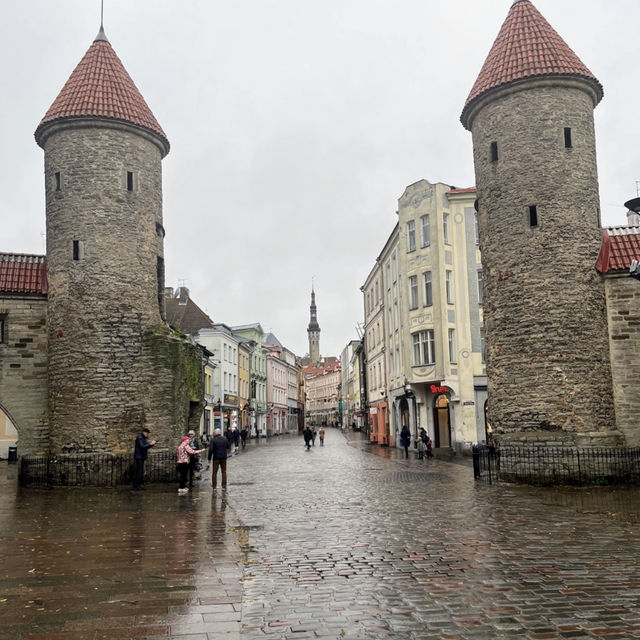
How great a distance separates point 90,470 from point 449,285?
22113 millimetres

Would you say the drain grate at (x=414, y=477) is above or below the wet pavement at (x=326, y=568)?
below

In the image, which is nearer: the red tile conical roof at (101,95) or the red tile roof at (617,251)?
the red tile roof at (617,251)

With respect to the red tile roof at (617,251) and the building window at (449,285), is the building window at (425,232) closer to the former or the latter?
the building window at (449,285)

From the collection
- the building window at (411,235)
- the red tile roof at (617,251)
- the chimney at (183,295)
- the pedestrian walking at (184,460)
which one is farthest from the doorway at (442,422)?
the chimney at (183,295)

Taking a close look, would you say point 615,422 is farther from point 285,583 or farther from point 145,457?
point 285,583

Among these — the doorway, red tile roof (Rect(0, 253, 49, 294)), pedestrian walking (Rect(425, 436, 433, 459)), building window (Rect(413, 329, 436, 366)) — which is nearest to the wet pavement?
red tile roof (Rect(0, 253, 49, 294))

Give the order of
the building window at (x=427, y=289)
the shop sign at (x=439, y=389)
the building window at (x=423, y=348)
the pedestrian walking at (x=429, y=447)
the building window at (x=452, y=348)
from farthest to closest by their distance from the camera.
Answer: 1. the building window at (x=427, y=289)
2. the building window at (x=423, y=348)
3. the building window at (x=452, y=348)
4. the shop sign at (x=439, y=389)
5. the pedestrian walking at (x=429, y=447)

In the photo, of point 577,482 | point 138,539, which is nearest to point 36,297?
point 138,539

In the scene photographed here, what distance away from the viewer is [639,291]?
19.7 meters

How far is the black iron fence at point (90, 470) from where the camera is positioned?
2022 centimetres

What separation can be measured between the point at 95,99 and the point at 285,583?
18.6m

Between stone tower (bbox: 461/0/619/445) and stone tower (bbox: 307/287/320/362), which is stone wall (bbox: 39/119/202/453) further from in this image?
stone tower (bbox: 307/287/320/362)

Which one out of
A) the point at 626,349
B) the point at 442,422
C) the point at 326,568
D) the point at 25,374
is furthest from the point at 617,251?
the point at 442,422

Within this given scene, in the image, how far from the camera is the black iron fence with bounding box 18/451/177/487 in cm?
2022
